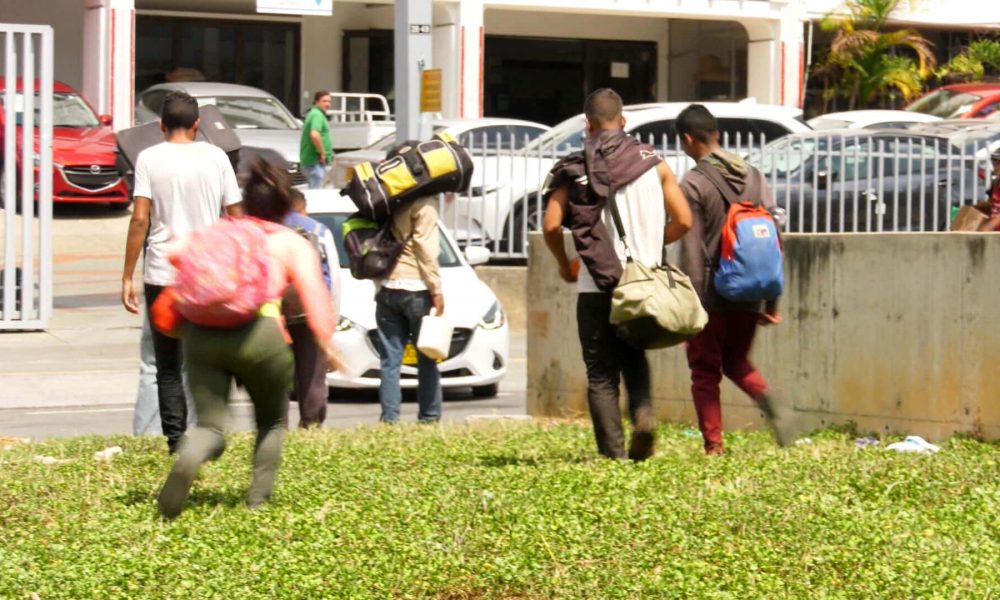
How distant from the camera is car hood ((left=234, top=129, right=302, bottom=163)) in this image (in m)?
23.1

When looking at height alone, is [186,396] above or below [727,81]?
below

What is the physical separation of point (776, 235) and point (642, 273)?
1056 millimetres

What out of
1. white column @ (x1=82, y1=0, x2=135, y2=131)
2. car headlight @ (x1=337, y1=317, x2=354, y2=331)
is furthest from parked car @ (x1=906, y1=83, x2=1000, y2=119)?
car headlight @ (x1=337, y1=317, x2=354, y2=331)

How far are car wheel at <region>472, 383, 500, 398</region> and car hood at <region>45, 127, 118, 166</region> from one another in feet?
35.1

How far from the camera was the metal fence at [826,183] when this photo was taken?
16734 mm

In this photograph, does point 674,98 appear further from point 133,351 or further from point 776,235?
point 776,235

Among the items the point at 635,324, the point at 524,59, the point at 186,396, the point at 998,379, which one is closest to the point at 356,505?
the point at 635,324

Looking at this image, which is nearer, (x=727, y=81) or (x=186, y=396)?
(x=186, y=396)

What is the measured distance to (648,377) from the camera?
7.64 m

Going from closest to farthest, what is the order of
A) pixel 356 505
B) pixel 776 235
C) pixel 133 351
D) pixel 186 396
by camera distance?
pixel 356 505 < pixel 776 235 < pixel 186 396 < pixel 133 351

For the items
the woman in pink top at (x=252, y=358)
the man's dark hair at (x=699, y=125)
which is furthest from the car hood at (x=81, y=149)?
the woman in pink top at (x=252, y=358)

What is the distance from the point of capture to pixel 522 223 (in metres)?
18.3

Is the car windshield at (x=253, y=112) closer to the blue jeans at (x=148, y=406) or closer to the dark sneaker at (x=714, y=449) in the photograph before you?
the blue jeans at (x=148, y=406)

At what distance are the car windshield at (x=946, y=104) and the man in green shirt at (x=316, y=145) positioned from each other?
11.5m
